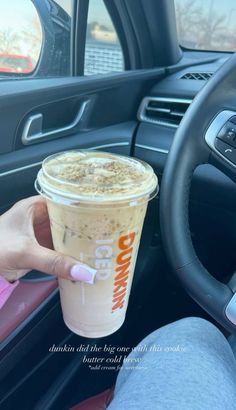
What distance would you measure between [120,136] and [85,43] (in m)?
0.39

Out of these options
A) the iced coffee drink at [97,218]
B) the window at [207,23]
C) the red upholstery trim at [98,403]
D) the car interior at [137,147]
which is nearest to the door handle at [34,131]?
the car interior at [137,147]

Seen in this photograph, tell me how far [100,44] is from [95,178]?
121 cm

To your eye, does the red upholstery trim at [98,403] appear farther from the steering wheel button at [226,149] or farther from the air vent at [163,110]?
the air vent at [163,110]

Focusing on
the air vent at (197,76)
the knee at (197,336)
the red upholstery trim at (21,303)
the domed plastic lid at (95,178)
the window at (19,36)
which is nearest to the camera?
the domed plastic lid at (95,178)

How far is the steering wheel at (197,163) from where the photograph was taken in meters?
0.96

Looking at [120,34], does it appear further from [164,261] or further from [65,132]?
[164,261]

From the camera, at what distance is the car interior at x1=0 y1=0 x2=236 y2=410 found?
3.31ft

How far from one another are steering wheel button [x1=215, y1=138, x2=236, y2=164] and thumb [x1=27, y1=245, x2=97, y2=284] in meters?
0.45

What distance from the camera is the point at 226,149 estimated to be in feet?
3.33

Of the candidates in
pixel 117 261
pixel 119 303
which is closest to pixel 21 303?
pixel 119 303

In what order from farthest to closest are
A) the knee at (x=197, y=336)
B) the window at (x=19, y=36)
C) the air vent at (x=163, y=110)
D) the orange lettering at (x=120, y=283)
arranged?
the air vent at (x=163, y=110) → the window at (x=19, y=36) → the knee at (x=197, y=336) → the orange lettering at (x=120, y=283)

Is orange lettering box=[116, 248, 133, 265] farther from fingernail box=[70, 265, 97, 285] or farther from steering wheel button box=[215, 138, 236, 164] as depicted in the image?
steering wheel button box=[215, 138, 236, 164]

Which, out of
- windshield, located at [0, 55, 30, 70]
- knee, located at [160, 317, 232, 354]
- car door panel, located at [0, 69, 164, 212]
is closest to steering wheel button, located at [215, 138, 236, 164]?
knee, located at [160, 317, 232, 354]

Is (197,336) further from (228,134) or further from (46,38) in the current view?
(46,38)
